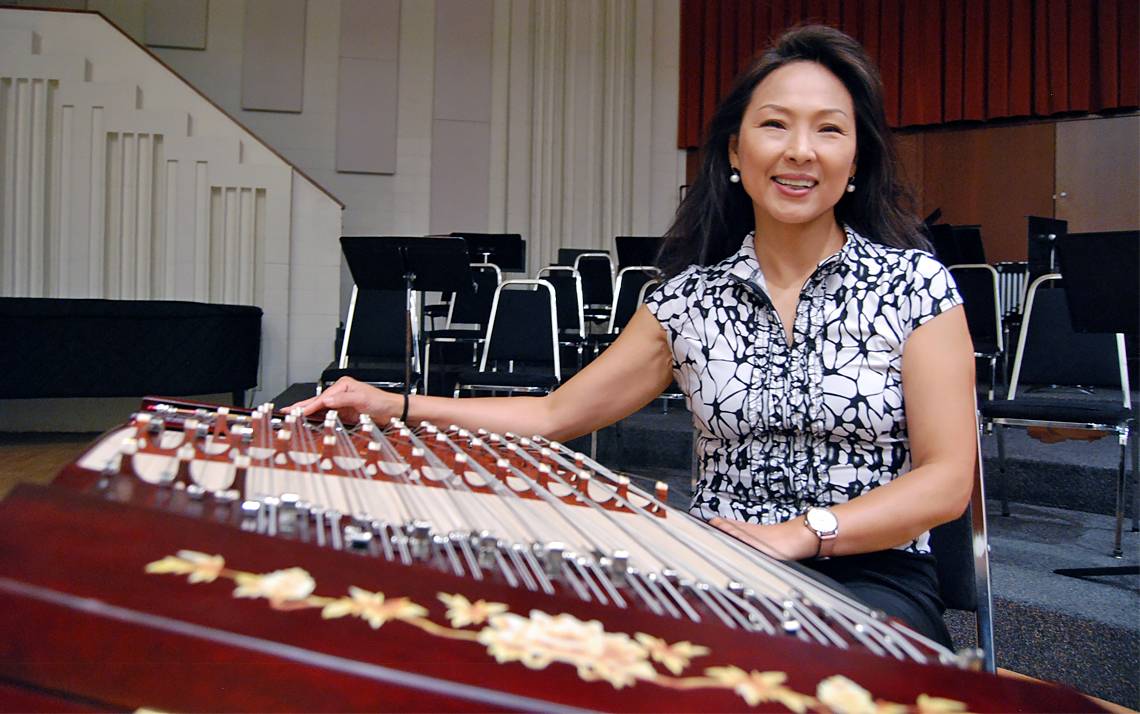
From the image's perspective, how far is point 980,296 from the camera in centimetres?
501

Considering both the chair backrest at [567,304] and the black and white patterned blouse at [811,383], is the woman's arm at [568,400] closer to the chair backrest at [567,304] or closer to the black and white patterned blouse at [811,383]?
the black and white patterned blouse at [811,383]

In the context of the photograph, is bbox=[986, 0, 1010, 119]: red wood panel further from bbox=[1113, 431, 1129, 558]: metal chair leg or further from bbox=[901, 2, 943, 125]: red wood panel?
bbox=[1113, 431, 1129, 558]: metal chair leg

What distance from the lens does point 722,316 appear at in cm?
137

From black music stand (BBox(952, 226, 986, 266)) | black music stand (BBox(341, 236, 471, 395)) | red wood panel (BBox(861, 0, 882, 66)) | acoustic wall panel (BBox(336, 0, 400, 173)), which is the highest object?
red wood panel (BBox(861, 0, 882, 66))

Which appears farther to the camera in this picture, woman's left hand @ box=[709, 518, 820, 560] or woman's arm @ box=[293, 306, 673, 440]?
woman's arm @ box=[293, 306, 673, 440]

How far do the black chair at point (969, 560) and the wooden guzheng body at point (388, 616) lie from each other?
2.68 ft

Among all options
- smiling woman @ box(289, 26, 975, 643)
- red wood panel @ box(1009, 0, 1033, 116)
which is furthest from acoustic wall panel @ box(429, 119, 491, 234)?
smiling woman @ box(289, 26, 975, 643)

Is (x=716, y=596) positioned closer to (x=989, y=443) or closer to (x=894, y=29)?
(x=989, y=443)

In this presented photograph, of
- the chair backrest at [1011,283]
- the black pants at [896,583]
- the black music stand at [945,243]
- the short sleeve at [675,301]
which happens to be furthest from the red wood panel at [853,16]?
the black pants at [896,583]

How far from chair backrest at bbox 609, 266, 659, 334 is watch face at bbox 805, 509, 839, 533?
455 centimetres

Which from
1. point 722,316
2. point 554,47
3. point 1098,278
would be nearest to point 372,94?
point 554,47

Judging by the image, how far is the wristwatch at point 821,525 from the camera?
0.98 m

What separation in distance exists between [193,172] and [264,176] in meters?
0.44

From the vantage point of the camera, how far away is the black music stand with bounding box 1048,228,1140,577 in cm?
309
